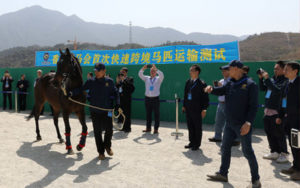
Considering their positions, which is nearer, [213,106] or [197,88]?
[197,88]

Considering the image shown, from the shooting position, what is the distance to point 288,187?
4.15 m

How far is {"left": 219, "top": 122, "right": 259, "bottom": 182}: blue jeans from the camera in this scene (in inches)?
155

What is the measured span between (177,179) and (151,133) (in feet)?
13.4

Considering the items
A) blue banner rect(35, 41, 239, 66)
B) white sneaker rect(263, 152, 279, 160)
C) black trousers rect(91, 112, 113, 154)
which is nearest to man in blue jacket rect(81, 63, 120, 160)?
black trousers rect(91, 112, 113, 154)

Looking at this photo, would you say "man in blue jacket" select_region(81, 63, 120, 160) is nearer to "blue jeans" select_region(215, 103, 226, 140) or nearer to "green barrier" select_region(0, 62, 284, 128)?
"blue jeans" select_region(215, 103, 226, 140)

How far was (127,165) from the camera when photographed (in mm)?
5289

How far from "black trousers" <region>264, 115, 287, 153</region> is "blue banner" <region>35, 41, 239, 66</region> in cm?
520

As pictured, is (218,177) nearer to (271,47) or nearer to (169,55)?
(169,55)

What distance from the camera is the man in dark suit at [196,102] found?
6305 mm

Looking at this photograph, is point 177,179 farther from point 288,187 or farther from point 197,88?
point 197,88

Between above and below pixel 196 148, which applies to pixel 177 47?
above

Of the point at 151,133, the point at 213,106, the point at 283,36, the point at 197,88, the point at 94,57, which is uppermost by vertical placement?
the point at 283,36

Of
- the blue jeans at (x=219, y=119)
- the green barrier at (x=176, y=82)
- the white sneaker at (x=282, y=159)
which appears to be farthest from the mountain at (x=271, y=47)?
the white sneaker at (x=282, y=159)

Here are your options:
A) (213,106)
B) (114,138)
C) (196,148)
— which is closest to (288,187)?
(196,148)
